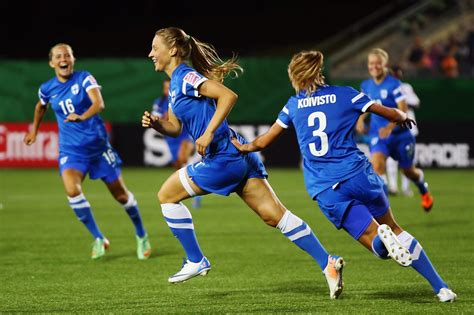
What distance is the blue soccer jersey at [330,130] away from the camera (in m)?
6.91

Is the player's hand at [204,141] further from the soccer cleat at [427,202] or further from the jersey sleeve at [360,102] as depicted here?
the soccer cleat at [427,202]

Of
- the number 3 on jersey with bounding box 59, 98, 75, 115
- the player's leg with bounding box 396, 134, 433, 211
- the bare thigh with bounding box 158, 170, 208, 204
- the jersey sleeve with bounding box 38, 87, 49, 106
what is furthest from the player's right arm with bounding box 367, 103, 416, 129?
the player's leg with bounding box 396, 134, 433, 211

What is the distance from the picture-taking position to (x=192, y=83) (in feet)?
23.5

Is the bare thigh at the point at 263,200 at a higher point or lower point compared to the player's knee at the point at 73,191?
higher

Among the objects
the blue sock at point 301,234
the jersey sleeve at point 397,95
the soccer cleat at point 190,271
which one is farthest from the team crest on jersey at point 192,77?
the jersey sleeve at point 397,95

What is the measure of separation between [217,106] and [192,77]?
0.33 metres

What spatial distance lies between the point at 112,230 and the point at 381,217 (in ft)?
20.7

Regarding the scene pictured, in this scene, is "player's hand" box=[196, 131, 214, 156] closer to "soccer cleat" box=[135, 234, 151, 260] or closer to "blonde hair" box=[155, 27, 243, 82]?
"blonde hair" box=[155, 27, 243, 82]

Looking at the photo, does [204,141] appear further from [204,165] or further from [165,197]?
[165,197]

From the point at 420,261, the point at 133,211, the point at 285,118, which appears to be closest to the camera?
the point at 420,261

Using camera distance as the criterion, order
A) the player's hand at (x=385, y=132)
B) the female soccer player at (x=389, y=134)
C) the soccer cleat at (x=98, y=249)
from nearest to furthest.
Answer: the soccer cleat at (x=98, y=249)
the player's hand at (x=385, y=132)
the female soccer player at (x=389, y=134)

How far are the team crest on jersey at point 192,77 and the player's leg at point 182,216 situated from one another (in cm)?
77

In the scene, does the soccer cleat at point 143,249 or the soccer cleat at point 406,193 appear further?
the soccer cleat at point 406,193

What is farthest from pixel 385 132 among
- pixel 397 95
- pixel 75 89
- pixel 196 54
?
pixel 196 54
